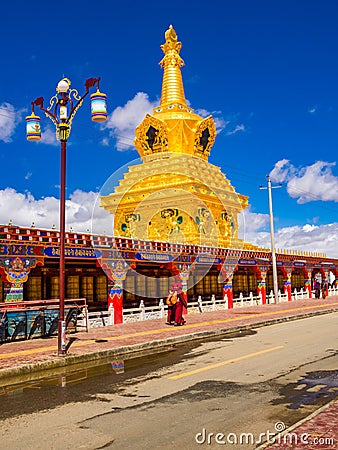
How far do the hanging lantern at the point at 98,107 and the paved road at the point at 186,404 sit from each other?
22.2ft

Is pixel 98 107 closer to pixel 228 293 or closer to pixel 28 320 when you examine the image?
pixel 28 320

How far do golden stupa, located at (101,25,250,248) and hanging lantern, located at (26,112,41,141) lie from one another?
21583 millimetres

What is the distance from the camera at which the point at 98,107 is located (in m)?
13.1

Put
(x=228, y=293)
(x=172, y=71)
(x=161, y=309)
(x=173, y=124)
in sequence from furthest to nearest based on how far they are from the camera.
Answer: (x=172, y=71), (x=173, y=124), (x=228, y=293), (x=161, y=309)

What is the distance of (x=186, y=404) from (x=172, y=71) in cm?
3960

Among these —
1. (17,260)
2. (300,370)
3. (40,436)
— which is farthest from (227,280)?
(40,436)

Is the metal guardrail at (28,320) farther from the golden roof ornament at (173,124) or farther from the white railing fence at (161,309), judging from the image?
the golden roof ornament at (173,124)

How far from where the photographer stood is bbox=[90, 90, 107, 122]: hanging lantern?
13133mm

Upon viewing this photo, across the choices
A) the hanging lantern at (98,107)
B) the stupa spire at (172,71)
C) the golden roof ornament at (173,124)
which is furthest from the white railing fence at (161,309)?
the stupa spire at (172,71)

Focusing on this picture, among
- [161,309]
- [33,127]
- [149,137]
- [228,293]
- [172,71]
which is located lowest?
[161,309]

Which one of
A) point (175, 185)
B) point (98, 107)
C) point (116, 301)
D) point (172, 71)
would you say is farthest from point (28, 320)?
point (172, 71)

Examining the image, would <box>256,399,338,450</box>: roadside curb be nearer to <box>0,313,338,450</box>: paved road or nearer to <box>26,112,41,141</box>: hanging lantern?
<box>0,313,338,450</box>: paved road

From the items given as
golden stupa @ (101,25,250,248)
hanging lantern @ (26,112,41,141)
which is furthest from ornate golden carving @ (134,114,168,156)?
hanging lantern @ (26,112,41,141)

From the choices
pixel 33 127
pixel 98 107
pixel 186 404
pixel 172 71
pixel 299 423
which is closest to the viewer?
pixel 299 423
